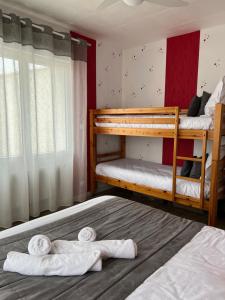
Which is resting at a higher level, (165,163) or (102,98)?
(102,98)

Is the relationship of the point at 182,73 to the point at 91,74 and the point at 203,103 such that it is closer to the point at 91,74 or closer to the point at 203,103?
the point at 203,103

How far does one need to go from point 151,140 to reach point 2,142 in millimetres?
2351

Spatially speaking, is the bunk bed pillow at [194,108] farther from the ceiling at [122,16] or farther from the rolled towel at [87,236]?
the rolled towel at [87,236]

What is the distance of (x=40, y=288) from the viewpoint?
0.94 m

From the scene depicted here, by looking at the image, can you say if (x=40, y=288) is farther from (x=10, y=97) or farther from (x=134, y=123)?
(x=134, y=123)

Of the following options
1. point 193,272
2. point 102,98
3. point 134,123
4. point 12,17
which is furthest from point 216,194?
point 12,17

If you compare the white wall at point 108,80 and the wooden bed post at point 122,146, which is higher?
the white wall at point 108,80

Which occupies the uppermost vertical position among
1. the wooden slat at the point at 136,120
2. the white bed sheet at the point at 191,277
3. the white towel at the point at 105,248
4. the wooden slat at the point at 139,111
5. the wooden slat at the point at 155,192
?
the wooden slat at the point at 139,111

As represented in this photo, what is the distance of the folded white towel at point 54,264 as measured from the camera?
102 centimetres

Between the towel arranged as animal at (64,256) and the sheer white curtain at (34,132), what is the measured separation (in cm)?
157

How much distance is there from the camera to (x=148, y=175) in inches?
114

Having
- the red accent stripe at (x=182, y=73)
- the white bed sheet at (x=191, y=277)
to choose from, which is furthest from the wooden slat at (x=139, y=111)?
the white bed sheet at (x=191, y=277)

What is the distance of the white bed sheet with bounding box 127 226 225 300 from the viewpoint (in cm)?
88

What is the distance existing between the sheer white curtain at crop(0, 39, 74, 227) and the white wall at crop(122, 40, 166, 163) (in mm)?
1322
